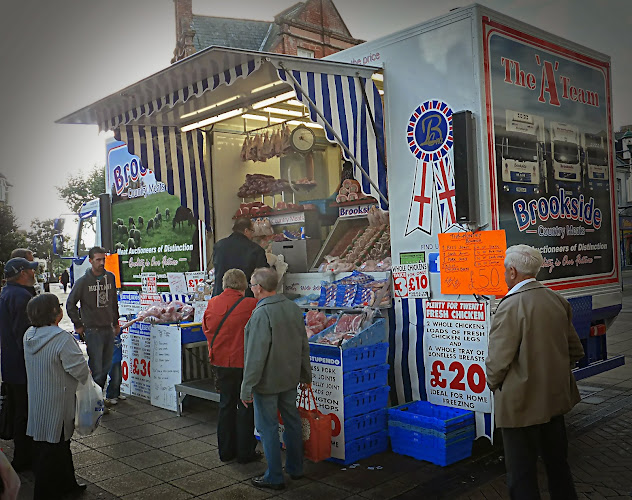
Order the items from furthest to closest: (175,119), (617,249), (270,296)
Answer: (175,119) < (617,249) < (270,296)

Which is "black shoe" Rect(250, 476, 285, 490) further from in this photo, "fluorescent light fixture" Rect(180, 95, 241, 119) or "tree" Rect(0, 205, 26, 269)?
"tree" Rect(0, 205, 26, 269)

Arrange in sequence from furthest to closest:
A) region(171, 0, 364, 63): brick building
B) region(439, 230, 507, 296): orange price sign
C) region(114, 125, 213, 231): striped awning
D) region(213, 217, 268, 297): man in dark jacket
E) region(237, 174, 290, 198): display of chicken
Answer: region(171, 0, 364, 63): brick building → region(237, 174, 290, 198): display of chicken → region(114, 125, 213, 231): striped awning → region(213, 217, 268, 297): man in dark jacket → region(439, 230, 507, 296): orange price sign

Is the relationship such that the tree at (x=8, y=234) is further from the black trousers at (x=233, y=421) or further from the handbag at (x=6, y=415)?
the black trousers at (x=233, y=421)

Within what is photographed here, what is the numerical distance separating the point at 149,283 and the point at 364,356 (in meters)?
4.75

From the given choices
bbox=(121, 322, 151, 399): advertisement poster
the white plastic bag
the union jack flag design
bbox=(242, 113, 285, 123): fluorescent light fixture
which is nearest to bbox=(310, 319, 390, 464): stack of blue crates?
the union jack flag design

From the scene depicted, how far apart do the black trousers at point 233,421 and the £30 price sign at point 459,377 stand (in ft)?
5.26

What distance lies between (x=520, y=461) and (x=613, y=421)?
125 inches

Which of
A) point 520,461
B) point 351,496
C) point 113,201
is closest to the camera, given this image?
point 520,461

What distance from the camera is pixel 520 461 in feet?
11.6

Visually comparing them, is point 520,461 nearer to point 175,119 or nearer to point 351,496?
point 351,496

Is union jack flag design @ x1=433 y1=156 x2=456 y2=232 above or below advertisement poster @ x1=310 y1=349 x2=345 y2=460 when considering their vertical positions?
above

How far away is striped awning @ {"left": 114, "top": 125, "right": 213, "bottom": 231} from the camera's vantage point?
775 centimetres

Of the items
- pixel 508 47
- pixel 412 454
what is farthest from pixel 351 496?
pixel 508 47

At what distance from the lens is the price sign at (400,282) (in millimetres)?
5508
